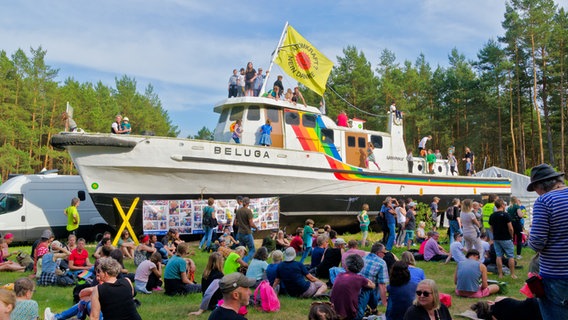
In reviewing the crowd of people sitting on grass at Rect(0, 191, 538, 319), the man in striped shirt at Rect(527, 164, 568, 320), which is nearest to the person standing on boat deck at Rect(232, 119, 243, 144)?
the crowd of people sitting on grass at Rect(0, 191, 538, 319)

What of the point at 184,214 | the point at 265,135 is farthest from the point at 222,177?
the point at 265,135

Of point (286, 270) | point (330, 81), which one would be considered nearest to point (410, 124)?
point (330, 81)

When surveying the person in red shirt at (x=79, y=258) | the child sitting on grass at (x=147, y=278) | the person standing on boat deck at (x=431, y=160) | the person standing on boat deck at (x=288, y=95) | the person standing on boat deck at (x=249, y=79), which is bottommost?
the child sitting on grass at (x=147, y=278)

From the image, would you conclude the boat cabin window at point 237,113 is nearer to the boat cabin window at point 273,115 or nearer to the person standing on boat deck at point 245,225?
the boat cabin window at point 273,115

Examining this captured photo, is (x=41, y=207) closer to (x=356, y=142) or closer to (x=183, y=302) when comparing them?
(x=183, y=302)

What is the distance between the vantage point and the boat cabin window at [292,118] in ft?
56.9

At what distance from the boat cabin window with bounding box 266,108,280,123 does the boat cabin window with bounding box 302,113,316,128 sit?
1.06 m

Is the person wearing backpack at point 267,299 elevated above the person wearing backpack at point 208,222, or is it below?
below

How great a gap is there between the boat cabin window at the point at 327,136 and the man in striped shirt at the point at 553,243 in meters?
14.0

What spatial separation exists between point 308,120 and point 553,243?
1418 centimetres

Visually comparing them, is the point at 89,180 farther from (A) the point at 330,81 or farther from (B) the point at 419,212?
(A) the point at 330,81

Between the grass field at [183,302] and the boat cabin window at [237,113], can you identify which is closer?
the grass field at [183,302]

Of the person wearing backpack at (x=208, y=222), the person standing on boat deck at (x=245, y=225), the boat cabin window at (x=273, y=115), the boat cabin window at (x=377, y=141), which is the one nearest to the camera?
the person standing on boat deck at (x=245, y=225)

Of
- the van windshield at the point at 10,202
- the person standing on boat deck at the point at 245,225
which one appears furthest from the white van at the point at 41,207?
the person standing on boat deck at the point at 245,225
